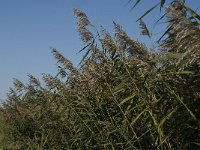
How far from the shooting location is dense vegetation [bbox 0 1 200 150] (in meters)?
3.61

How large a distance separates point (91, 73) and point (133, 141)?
A: 0.89 m

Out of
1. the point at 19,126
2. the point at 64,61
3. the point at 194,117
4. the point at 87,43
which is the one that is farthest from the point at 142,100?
the point at 19,126

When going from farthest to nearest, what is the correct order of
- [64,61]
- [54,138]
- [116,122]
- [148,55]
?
[54,138] → [64,61] → [116,122] → [148,55]

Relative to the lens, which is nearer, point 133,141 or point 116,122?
point 133,141

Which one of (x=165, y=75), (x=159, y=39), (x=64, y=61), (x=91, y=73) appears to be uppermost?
(x=64, y=61)

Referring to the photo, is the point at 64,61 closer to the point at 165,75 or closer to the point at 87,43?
the point at 87,43

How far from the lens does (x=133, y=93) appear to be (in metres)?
4.30

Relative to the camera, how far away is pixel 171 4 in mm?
3611

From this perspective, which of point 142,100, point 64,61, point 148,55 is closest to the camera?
point 148,55

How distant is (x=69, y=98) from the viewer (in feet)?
18.7

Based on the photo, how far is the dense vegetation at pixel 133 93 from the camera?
3.61 metres

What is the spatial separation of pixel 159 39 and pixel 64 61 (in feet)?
5.55

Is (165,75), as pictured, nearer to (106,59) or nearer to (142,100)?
(142,100)

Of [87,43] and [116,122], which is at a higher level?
[87,43]
